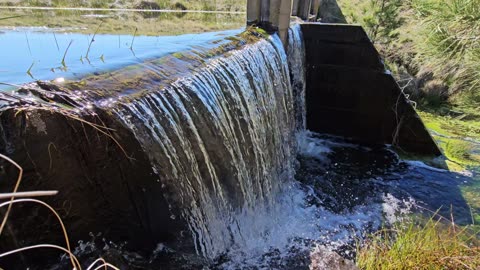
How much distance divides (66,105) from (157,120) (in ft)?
2.66

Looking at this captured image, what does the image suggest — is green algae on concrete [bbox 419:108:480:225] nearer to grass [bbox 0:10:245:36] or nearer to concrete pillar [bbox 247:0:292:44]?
concrete pillar [bbox 247:0:292:44]

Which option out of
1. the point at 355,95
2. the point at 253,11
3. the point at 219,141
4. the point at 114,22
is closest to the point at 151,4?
the point at 114,22

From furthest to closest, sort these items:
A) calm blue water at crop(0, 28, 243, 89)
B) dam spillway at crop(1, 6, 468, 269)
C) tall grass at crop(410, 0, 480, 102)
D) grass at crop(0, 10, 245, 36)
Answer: grass at crop(0, 10, 245, 36) < tall grass at crop(410, 0, 480, 102) < calm blue water at crop(0, 28, 243, 89) < dam spillway at crop(1, 6, 468, 269)

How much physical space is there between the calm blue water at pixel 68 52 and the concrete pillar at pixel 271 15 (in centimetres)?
160

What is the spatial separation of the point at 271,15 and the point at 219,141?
4146 millimetres

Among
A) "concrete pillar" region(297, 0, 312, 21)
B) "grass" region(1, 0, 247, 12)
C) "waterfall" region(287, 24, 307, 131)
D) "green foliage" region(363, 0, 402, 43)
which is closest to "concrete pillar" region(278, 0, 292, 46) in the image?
"waterfall" region(287, 24, 307, 131)

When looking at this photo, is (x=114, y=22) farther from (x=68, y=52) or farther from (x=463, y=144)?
(x=463, y=144)

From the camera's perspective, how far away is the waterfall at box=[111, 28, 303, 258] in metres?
3.33

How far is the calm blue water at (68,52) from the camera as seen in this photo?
12.5 feet

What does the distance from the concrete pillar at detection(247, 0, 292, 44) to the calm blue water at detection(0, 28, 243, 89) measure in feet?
5.24

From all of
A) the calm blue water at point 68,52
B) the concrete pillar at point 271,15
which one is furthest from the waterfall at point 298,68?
the calm blue water at point 68,52

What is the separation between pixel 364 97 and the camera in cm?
841

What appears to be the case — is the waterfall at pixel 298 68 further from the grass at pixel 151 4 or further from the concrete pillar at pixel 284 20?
the grass at pixel 151 4

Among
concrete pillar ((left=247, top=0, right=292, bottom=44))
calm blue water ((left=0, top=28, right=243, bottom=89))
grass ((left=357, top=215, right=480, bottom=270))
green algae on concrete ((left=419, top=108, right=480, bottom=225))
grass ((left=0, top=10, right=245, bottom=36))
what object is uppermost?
concrete pillar ((left=247, top=0, right=292, bottom=44))
